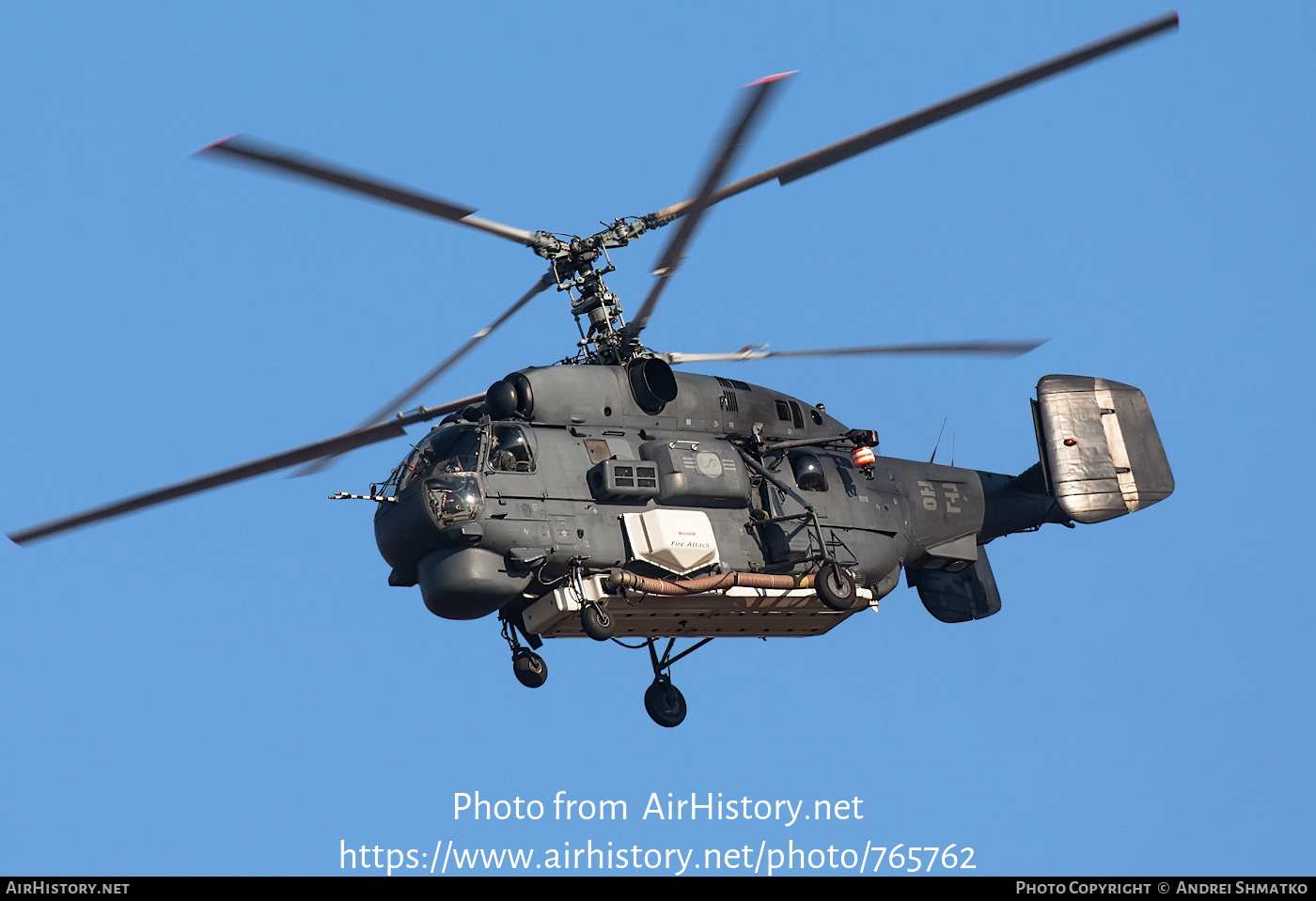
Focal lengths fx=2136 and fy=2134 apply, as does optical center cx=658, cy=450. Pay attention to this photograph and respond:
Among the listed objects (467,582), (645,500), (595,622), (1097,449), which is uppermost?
(1097,449)

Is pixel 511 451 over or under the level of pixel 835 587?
over

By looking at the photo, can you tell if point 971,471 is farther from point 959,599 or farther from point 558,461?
point 558,461

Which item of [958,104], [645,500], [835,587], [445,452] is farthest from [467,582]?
[958,104]

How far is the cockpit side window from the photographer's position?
26844mm

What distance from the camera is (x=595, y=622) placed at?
26516 millimetres

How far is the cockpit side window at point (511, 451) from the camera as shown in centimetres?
2684

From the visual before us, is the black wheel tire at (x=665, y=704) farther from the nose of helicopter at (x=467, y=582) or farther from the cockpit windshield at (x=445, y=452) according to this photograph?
the cockpit windshield at (x=445, y=452)

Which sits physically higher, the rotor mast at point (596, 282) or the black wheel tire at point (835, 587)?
the rotor mast at point (596, 282)

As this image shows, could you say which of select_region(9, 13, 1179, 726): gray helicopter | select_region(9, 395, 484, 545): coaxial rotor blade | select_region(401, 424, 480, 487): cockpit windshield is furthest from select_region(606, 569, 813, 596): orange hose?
select_region(9, 395, 484, 545): coaxial rotor blade

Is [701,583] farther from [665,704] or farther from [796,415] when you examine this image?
[796,415]

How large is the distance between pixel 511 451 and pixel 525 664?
9.86ft

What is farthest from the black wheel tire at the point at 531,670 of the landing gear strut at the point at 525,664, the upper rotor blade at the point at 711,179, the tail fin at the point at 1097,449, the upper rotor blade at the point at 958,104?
the tail fin at the point at 1097,449

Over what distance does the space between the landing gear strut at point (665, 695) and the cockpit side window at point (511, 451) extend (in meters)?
3.74
